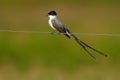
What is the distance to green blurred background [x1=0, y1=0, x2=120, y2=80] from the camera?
1165 centimetres

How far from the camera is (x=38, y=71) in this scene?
1167 centimetres

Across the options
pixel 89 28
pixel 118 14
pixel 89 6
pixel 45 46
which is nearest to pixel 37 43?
pixel 45 46

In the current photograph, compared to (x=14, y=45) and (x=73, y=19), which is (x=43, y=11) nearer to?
(x=73, y=19)

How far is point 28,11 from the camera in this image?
54.5 ft

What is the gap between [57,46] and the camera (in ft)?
42.9

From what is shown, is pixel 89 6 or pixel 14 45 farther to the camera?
pixel 89 6

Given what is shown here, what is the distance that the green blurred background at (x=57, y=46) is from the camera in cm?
1165

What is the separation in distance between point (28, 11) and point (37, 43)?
11.0 feet

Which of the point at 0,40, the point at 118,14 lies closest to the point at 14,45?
the point at 0,40

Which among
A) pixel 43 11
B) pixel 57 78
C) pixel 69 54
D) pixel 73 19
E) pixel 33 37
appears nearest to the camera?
pixel 57 78

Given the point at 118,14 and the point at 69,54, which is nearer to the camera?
the point at 69,54

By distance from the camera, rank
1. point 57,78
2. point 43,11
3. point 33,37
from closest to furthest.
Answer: point 57,78
point 33,37
point 43,11

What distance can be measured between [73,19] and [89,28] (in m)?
1.13

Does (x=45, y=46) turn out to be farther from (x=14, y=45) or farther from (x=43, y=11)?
(x=43, y=11)
